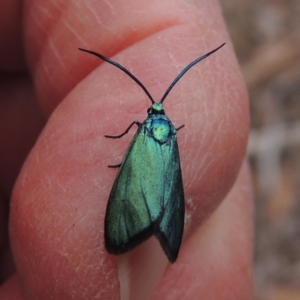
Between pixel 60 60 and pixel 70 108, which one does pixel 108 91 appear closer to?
pixel 70 108

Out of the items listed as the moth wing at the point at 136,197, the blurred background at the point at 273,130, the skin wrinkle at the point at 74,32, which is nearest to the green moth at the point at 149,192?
the moth wing at the point at 136,197

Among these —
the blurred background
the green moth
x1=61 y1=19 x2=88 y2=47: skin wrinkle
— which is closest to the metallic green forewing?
the green moth

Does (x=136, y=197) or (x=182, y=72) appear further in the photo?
(x=182, y=72)

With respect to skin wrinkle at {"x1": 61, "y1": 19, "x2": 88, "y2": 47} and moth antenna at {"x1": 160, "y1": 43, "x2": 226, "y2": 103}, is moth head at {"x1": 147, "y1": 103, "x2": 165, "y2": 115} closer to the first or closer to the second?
moth antenna at {"x1": 160, "y1": 43, "x2": 226, "y2": 103}

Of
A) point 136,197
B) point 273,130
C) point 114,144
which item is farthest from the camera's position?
point 273,130

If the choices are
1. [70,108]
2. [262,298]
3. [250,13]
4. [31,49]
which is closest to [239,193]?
[70,108]

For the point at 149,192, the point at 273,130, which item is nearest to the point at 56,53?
the point at 149,192

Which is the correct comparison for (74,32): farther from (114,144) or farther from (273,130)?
(273,130)
